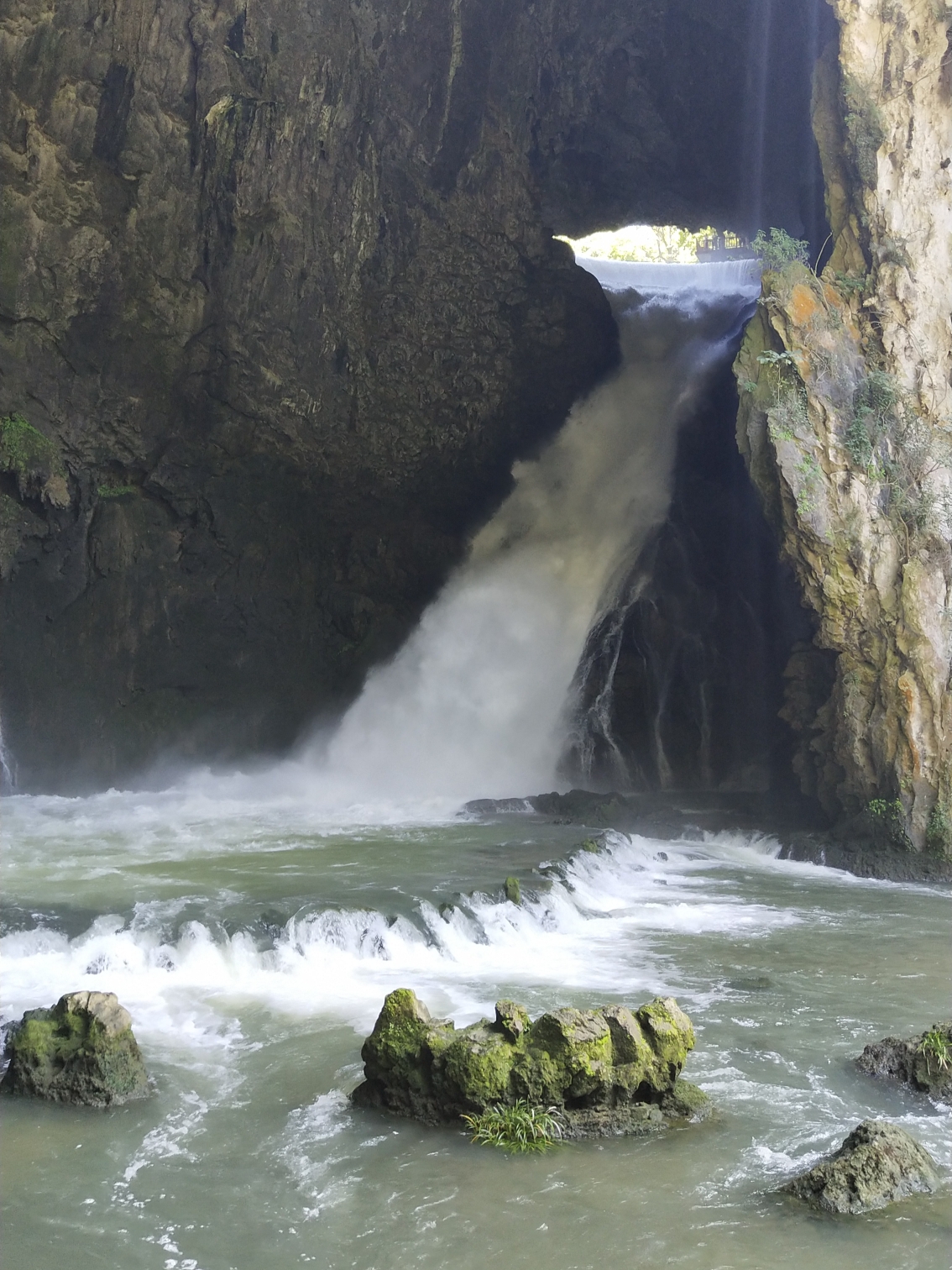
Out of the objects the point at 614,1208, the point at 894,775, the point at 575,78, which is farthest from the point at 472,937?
the point at 575,78

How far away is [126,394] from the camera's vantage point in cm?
1912

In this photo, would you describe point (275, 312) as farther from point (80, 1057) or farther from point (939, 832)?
point (80, 1057)

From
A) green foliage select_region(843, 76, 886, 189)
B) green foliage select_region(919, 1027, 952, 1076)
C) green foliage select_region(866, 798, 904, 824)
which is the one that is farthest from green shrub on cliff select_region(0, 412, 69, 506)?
green foliage select_region(919, 1027, 952, 1076)

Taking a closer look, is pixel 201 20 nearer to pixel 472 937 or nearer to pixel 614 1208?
pixel 472 937

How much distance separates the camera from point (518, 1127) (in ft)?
19.9

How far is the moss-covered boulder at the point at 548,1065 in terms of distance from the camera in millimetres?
6195

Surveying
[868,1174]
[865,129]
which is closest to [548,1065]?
[868,1174]

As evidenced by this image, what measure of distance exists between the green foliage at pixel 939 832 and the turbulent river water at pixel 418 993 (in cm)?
81

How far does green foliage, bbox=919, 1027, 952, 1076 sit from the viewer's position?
680 cm

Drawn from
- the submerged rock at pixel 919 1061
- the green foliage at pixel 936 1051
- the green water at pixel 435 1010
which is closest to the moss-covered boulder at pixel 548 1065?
the green water at pixel 435 1010

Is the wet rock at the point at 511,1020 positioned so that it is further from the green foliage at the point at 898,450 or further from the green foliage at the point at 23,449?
the green foliage at the point at 23,449

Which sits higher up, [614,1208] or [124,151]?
[124,151]

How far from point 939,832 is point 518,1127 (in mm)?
9980

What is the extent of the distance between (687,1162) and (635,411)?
19709 millimetres
